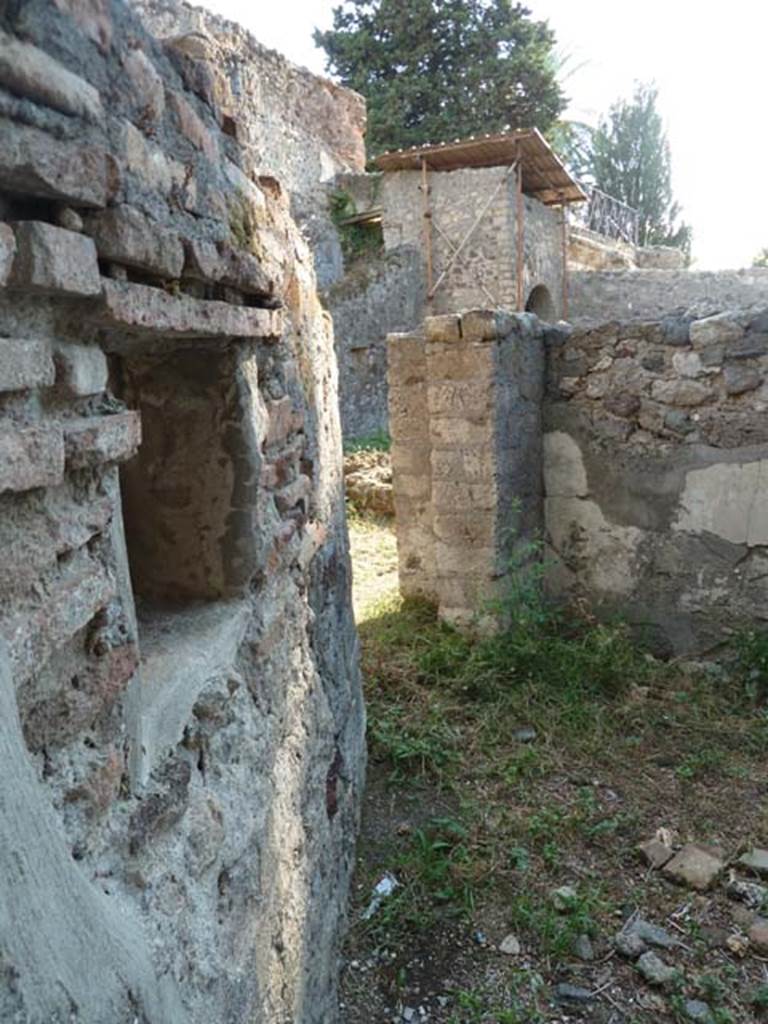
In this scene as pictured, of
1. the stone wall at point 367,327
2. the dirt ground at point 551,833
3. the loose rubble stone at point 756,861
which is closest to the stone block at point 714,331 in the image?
the dirt ground at point 551,833

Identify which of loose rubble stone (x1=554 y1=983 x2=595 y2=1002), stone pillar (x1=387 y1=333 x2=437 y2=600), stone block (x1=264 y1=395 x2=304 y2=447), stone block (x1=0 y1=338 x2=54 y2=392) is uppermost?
stone block (x1=0 y1=338 x2=54 y2=392)

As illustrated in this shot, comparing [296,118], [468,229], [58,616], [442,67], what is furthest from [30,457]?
[442,67]

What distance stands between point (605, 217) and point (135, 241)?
22.6 meters

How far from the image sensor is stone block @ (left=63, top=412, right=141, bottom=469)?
112 centimetres

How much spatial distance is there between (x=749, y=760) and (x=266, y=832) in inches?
96.4

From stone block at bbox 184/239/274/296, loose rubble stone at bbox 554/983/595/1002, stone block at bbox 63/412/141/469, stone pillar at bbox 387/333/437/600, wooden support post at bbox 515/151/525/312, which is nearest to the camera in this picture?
stone block at bbox 63/412/141/469

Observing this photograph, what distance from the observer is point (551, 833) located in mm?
2926

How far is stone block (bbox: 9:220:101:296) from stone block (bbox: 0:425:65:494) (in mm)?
186

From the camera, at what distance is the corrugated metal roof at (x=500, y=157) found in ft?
38.3

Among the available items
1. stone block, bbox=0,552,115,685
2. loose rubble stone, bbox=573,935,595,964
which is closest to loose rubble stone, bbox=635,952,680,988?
loose rubble stone, bbox=573,935,595,964

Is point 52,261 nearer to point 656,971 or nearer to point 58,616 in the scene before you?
point 58,616

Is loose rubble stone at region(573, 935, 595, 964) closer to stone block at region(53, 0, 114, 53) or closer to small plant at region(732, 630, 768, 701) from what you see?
small plant at region(732, 630, 768, 701)

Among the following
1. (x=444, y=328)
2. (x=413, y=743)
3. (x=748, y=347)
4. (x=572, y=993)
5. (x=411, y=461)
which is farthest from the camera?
(x=411, y=461)

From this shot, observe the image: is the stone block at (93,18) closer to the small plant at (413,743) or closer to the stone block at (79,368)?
the stone block at (79,368)
